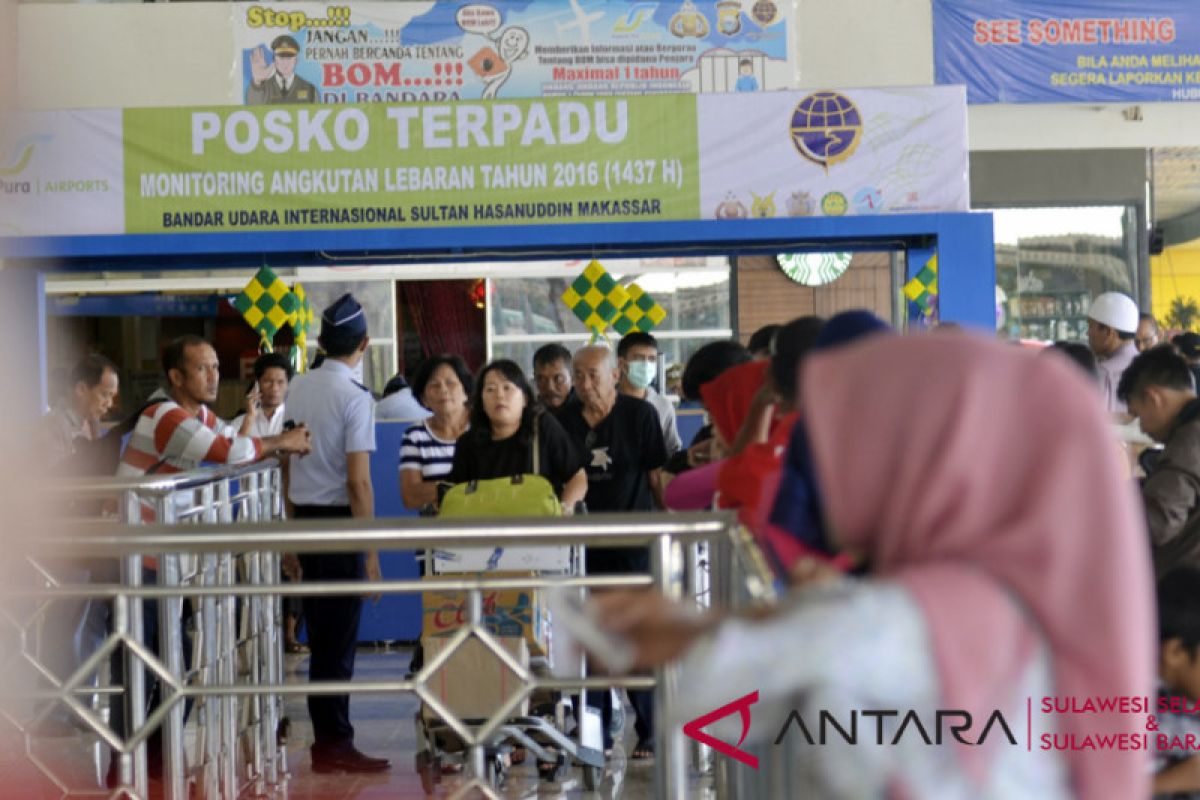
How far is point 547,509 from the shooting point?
478 centimetres

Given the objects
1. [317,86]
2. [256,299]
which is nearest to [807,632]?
[256,299]

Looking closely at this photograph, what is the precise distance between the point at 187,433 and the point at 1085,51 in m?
9.67

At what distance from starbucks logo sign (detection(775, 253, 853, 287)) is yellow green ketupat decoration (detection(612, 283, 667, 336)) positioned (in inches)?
182

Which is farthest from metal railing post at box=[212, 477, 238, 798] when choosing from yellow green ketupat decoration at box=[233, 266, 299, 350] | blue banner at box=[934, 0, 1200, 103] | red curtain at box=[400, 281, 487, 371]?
red curtain at box=[400, 281, 487, 371]

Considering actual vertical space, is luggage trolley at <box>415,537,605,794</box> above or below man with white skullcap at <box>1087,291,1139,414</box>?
below

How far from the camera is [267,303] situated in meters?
9.08

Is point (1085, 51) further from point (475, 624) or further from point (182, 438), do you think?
point (475, 624)

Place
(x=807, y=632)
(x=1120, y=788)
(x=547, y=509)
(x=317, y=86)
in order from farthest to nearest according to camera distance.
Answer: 1. (x=317, y=86)
2. (x=547, y=509)
3. (x=1120, y=788)
4. (x=807, y=632)

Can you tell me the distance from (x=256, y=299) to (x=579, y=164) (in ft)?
8.92

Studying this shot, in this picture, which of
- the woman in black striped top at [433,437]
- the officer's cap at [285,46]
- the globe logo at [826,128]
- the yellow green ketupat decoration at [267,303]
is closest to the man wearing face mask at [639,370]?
the woman in black striped top at [433,437]

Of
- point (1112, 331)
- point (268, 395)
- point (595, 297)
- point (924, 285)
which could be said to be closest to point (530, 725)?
point (268, 395)

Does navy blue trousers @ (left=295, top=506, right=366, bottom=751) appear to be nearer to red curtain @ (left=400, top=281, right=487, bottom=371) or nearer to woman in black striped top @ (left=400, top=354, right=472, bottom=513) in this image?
woman in black striped top @ (left=400, top=354, right=472, bottom=513)

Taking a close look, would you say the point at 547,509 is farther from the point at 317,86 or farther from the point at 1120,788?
the point at 317,86

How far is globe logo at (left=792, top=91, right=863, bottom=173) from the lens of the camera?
713 cm
